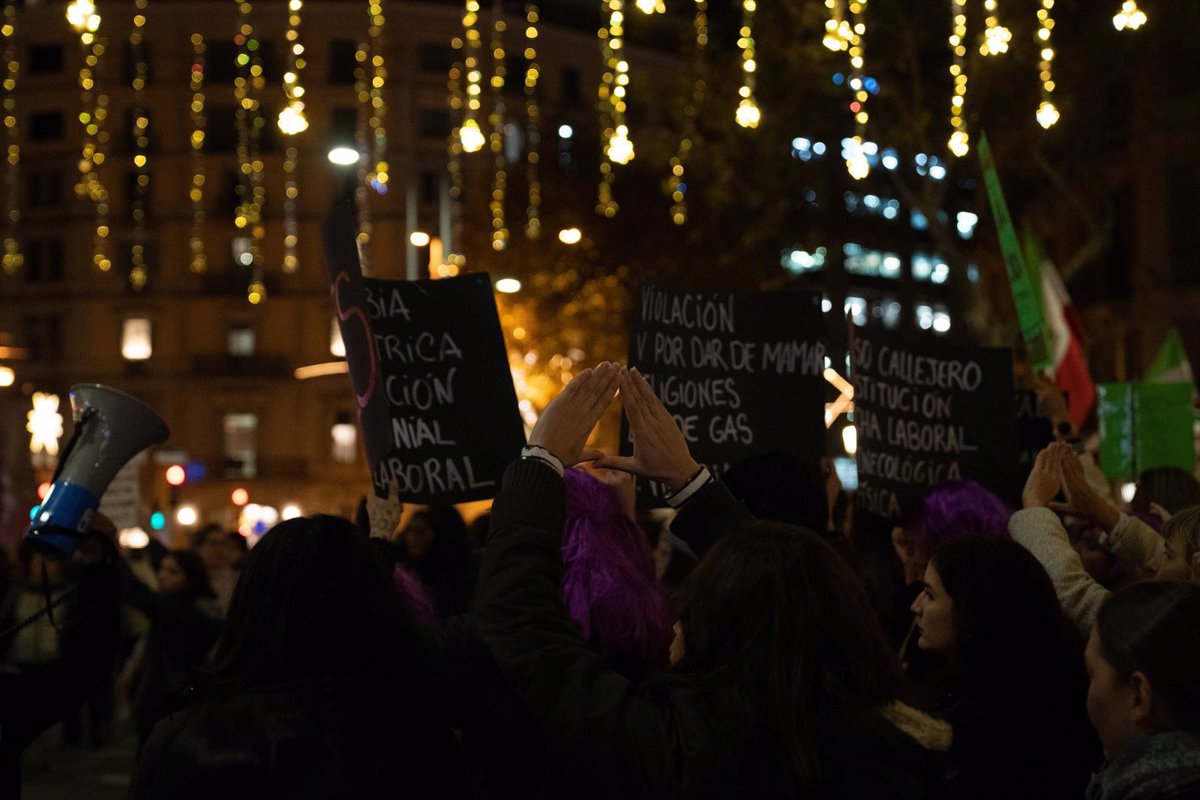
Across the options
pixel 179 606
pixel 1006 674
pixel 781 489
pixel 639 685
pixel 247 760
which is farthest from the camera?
pixel 179 606

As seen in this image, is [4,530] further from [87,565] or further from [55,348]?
[55,348]

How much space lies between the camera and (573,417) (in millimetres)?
3195

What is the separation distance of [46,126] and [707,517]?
5369 centimetres

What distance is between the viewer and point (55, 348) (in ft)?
179

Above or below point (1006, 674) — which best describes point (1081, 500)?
above

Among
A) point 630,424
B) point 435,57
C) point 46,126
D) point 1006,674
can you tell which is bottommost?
point 1006,674

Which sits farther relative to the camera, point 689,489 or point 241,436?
point 241,436

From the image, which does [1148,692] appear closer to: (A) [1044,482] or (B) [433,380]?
(A) [1044,482]

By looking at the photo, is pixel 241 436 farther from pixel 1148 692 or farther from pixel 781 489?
pixel 1148 692

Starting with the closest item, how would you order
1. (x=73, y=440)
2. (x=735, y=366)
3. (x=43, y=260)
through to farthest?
(x=73, y=440) → (x=735, y=366) → (x=43, y=260)

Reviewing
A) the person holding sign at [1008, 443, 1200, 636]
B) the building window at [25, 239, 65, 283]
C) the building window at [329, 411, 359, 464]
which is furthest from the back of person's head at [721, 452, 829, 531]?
the building window at [25, 239, 65, 283]

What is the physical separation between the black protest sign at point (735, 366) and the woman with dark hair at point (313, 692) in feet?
11.9

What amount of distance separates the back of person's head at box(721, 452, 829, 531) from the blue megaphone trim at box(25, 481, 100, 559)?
1869mm

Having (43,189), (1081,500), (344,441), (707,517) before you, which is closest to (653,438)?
(707,517)
